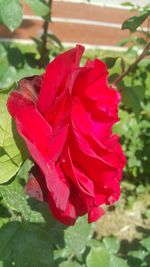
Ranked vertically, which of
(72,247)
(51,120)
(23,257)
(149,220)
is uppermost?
(51,120)

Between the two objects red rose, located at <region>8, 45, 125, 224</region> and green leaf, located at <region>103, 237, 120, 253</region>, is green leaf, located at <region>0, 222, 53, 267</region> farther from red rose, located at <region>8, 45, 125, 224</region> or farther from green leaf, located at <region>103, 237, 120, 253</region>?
green leaf, located at <region>103, 237, 120, 253</region>

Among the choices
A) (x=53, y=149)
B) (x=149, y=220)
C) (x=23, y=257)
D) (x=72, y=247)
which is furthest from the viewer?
(x=149, y=220)

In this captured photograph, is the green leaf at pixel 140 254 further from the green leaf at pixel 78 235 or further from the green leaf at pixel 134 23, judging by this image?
the green leaf at pixel 134 23

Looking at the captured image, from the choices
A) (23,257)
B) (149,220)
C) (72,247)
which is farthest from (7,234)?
(149,220)

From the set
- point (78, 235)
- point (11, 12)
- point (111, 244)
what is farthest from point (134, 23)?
point (111, 244)

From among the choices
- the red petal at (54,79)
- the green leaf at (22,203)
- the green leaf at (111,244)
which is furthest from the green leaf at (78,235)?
the red petal at (54,79)

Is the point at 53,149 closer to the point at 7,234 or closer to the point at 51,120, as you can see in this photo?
the point at 51,120
